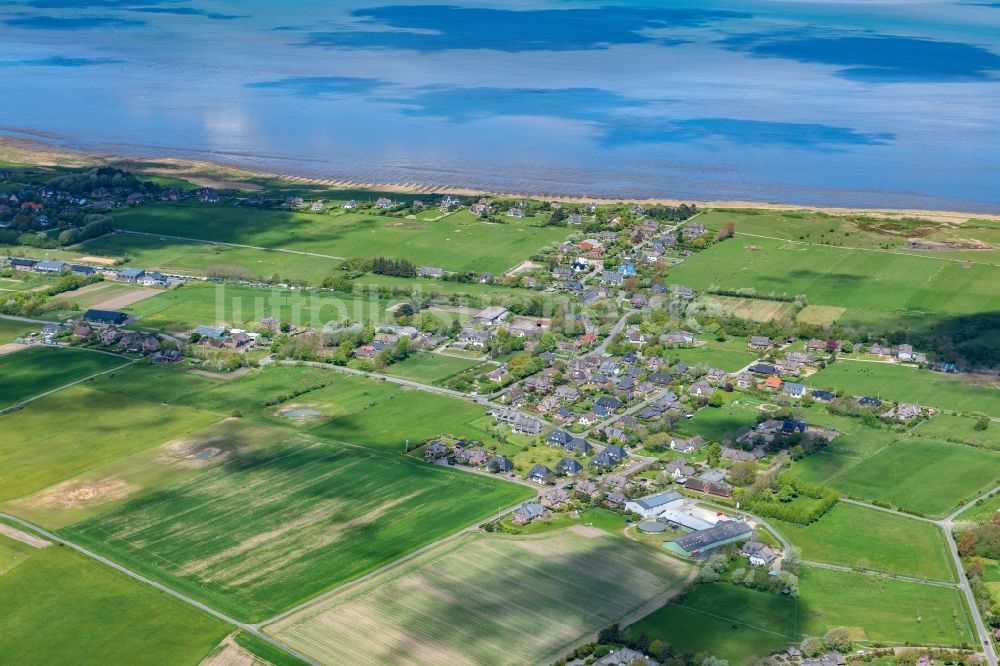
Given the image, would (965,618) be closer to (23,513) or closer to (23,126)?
(23,513)

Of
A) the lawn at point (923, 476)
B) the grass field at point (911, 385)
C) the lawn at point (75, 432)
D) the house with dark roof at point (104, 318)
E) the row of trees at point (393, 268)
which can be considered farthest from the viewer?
the row of trees at point (393, 268)

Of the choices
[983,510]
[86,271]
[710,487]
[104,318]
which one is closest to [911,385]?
[983,510]

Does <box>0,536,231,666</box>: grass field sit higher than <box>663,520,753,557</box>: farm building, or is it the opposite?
<box>663,520,753,557</box>: farm building

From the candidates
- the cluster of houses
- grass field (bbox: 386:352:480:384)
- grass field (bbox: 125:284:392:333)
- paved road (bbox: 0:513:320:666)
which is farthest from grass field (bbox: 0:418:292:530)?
the cluster of houses

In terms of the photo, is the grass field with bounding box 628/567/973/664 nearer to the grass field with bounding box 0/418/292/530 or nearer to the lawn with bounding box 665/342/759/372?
the grass field with bounding box 0/418/292/530

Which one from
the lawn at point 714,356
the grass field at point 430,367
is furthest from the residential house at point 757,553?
the grass field at point 430,367

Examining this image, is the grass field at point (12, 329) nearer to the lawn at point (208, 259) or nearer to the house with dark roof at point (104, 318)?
the house with dark roof at point (104, 318)
